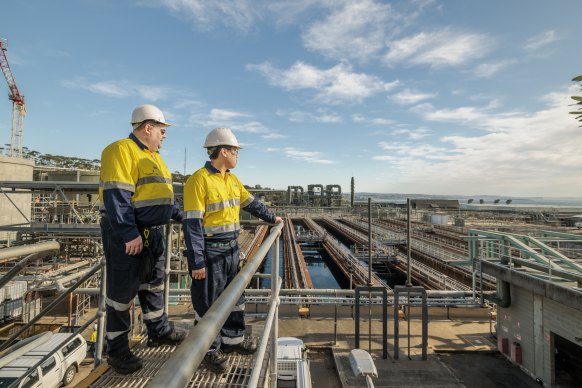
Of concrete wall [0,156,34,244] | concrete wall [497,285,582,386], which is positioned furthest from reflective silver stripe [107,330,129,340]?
concrete wall [0,156,34,244]

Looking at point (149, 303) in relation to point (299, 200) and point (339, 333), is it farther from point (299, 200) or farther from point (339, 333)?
point (299, 200)

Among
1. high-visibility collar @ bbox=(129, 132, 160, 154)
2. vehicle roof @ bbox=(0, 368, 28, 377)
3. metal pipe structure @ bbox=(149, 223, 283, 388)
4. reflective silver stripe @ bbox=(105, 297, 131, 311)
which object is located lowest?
vehicle roof @ bbox=(0, 368, 28, 377)

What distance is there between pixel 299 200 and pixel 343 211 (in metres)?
29.6

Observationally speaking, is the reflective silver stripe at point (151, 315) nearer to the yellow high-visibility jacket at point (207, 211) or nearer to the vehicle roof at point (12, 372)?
the yellow high-visibility jacket at point (207, 211)

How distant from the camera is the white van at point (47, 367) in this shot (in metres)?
6.12

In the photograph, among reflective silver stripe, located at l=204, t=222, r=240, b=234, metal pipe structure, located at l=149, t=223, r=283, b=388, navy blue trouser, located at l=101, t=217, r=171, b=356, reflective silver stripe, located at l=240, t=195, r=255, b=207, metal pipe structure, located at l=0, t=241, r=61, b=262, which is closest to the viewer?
metal pipe structure, located at l=149, t=223, r=283, b=388

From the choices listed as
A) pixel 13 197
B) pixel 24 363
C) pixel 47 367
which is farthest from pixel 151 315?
pixel 13 197

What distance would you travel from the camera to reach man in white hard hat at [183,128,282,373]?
2771 mm

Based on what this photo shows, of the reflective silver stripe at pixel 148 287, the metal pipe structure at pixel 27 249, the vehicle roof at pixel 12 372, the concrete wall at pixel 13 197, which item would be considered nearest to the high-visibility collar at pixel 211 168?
the reflective silver stripe at pixel 148 287

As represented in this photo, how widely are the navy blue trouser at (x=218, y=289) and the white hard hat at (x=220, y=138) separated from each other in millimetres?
1080

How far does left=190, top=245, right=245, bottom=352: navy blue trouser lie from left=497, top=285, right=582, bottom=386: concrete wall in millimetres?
7489

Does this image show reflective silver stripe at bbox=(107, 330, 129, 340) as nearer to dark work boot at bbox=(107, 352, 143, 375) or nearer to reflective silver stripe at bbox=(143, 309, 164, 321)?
dark work boot at bbox=(107, 352, 143, 375)

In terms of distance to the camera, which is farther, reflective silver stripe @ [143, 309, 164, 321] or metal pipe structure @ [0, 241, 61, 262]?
reflective silver stripe @ [143, 309, 164, 321]

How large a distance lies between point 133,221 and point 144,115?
1048mm
